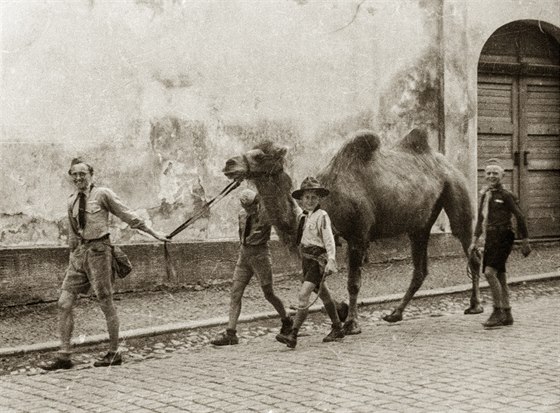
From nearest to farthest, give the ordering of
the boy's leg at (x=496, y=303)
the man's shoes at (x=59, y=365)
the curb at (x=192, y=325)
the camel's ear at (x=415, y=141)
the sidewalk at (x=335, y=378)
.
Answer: the sidewalk at (x=335, y=378), the man's shoes at (x=59, y=365), the curb at (x=192, y=325), the boy's leg at (x=496, y=303), the camel's ear at (x=415, y=141)

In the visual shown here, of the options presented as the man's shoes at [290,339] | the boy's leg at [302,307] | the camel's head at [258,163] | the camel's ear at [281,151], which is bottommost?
the man's shoes at [290,339]

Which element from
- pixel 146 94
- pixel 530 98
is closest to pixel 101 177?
pixel 146 94

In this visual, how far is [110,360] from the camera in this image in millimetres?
7793

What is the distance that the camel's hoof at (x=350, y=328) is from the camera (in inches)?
355

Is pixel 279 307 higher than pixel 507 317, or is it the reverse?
pixel 279 307

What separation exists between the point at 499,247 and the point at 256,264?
7.95ft

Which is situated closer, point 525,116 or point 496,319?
point 496,319

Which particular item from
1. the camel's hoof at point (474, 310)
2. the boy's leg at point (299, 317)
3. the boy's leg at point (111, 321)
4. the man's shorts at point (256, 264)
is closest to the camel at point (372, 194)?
the camel's hoof at point (474, 310)

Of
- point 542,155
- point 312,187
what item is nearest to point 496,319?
point 312,187

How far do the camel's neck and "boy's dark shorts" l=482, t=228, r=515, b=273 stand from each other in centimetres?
199

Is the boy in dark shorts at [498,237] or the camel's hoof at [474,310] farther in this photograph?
the camel's hoof at [474,310]

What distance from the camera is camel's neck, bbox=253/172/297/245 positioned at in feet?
28.7

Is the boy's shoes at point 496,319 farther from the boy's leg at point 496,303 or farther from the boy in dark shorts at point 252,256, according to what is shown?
the boy in dark shorts at point 252,256

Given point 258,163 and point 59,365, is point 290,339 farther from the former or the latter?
point 59,365
